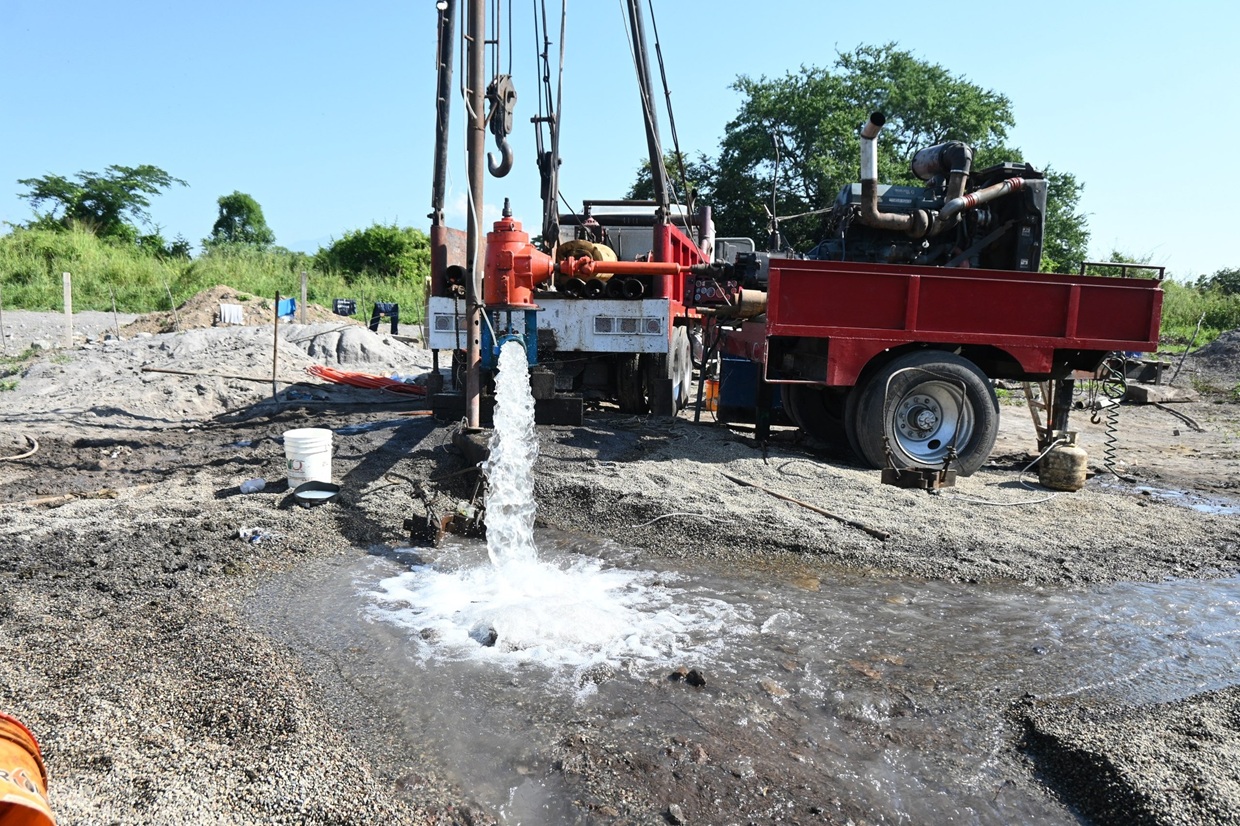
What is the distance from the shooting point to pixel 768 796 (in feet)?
8.89

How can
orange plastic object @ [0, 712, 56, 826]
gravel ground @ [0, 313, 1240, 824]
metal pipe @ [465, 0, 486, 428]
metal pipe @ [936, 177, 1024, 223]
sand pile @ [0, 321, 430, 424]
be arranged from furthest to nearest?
sand pile @ [0, 321, 430, 424]
metal pipe @ [936, 177, 1024, 223]
metal pipe @ [465, 0, 486, 428]
gravel ground @ [0, 313, 1240, 824]
orange plastic object @ [0, 712, 56, 826]

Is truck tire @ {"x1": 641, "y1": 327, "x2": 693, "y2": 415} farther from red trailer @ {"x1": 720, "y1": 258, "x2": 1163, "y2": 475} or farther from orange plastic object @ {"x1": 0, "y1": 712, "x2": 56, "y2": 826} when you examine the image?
orange plastic object @ {"x1": 0, "y1": 712, "x2": 56, "y2": 826}

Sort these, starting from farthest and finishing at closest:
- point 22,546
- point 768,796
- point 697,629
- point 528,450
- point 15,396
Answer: point 15,396, point 528,450, point 22,546, point 697,629, point 768,796

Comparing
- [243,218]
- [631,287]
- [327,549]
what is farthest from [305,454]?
[243,218]

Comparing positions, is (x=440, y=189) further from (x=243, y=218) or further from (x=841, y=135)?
(x=243, y=218)

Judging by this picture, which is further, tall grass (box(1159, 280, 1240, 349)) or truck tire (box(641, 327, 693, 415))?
tall grass (box(1159, 280, 1240, 349))

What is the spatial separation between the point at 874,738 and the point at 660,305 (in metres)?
5.75

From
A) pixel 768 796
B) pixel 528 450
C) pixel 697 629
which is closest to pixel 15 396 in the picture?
pixel 528 450

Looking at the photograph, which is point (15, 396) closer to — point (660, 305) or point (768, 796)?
point (660, 305)

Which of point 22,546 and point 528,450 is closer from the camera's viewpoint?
point 22,546

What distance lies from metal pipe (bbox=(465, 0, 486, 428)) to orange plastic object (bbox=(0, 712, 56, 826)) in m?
4.60

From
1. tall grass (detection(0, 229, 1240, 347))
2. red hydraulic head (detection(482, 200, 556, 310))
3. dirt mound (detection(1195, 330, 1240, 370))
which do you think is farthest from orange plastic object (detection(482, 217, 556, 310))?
dirt mound (detection(1195, 330, 1240, 370))

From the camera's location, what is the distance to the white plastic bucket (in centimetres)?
600

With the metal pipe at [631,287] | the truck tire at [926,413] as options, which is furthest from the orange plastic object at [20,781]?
the metal pipe at [631,287]
